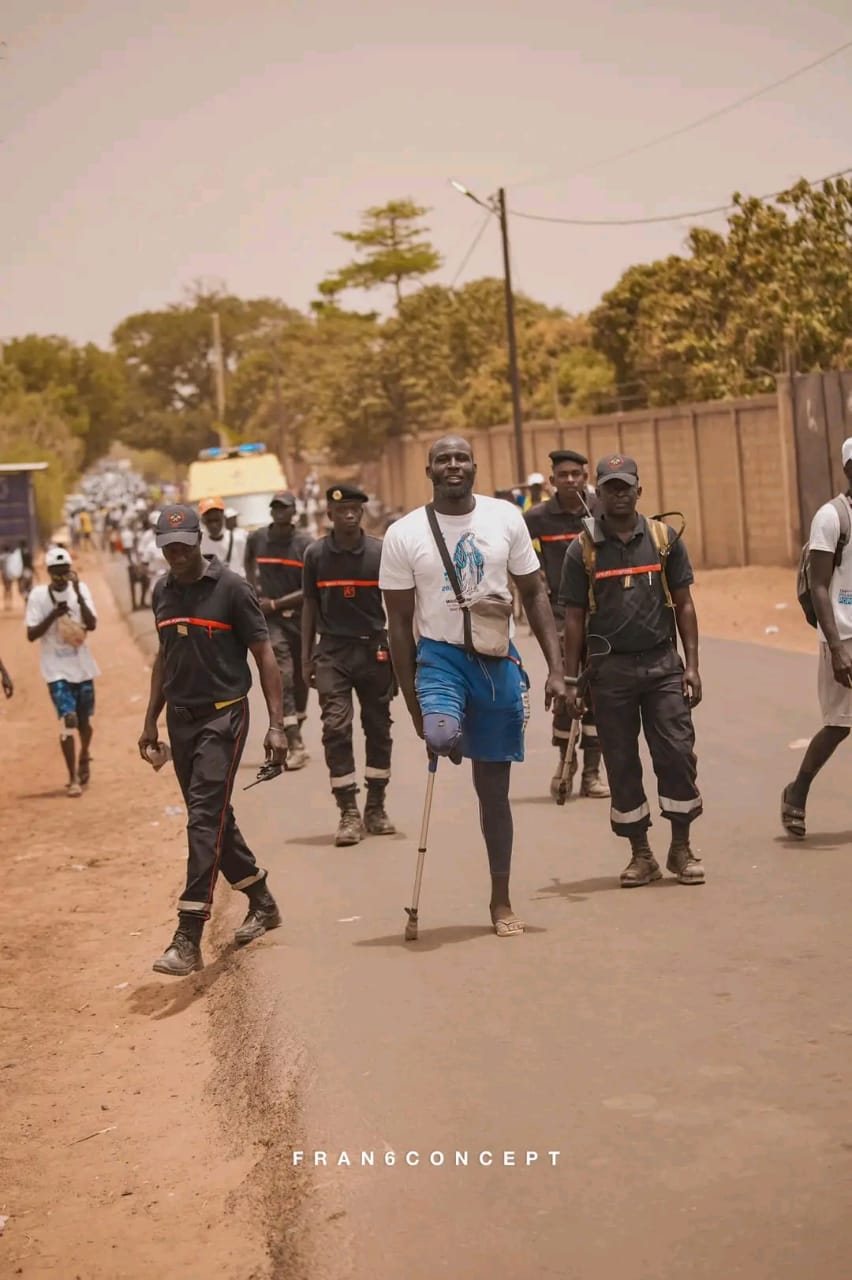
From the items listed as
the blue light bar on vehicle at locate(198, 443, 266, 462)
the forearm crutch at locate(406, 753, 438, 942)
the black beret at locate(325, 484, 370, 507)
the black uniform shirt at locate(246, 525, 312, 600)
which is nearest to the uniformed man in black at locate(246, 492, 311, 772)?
the black uniform shirt at locate(246, 525, 312, 600)

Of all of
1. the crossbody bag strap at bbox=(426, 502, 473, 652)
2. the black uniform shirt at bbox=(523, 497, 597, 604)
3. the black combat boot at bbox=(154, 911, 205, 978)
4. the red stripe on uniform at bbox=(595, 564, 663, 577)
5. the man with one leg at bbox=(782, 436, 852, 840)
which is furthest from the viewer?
the black uniform shirt at bbox=(523, 497, 597, 604)

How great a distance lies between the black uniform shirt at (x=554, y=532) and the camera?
11.9 m

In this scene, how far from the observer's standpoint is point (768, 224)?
35.9 metres

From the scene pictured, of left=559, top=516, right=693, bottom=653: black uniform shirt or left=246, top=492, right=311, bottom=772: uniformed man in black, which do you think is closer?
left=559, top=516, right=693, bottom=653: black uniform shirt

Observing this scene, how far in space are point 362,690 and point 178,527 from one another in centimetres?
315

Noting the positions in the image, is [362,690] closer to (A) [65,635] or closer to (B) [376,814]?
(B) [376,814]

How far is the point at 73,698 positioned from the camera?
50.2 feet

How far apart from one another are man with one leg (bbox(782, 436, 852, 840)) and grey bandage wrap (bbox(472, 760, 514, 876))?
2022 mm

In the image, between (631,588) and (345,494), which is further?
A: (345,494)

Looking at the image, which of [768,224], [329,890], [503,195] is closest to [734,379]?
[768,224]

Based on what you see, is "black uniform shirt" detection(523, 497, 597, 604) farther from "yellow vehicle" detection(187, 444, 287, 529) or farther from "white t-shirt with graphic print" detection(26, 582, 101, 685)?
"yellow vehicle" detection(187, 444, 287, 529)

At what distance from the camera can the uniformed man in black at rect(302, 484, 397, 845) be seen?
1094 centimetres

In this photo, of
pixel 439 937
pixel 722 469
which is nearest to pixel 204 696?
pixel 439 937

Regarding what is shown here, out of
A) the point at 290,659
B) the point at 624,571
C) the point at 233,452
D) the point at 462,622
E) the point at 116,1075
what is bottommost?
the point at 116,1075
